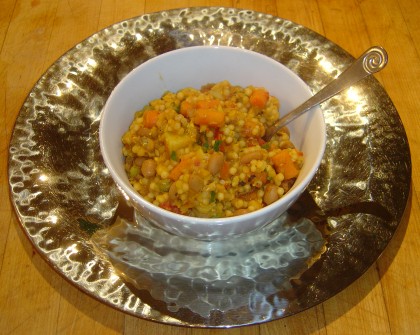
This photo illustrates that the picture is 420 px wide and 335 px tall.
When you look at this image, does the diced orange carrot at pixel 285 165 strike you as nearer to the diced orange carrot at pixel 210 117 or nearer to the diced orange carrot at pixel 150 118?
the diced orange carrot at pixel 210 117

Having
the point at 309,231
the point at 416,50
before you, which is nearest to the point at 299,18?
the point at 416,50

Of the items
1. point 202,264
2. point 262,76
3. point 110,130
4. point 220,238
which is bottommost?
point 202,264

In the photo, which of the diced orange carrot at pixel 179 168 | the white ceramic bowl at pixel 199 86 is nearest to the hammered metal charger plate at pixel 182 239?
the white ceramic bowl at pixel 199 86

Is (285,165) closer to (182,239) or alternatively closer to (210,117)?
(210,117)

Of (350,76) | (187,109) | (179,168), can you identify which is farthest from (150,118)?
(350,76)

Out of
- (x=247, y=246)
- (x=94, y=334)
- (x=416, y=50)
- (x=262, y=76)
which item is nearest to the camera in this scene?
(x=94, y=334)

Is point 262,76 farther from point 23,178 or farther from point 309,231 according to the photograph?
point 23,178

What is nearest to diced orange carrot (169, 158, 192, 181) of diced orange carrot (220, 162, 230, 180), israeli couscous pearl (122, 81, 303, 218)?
israeli couscous pearl (122, 81, 303, 218)
